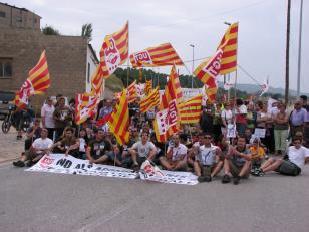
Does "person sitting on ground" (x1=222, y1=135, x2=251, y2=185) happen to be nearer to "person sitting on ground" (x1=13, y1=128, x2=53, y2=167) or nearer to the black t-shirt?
the black t-shirt

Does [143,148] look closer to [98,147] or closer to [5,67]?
[98,147]

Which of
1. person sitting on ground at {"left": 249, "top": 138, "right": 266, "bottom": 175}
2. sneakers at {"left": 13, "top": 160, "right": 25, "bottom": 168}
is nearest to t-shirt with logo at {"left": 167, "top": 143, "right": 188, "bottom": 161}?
person sitting on ground at {"left": 249, "top": 138, "right": 266, "bottom": 175}

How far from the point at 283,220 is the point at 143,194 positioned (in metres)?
2.87

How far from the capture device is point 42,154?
12820mm

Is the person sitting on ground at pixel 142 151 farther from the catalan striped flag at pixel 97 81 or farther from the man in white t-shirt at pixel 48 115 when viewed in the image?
the man in white t-shirt at pixel 48 115

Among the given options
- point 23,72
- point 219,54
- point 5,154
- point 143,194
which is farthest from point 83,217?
point 23,72

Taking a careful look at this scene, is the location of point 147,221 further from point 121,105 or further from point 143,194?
point 121,105

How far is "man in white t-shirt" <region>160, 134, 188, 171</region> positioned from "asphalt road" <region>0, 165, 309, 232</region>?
4.38 ft

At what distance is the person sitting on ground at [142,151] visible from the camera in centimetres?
1211

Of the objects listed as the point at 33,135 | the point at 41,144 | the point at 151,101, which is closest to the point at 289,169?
the point at 41,144

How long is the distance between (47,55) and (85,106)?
2575 centimetres

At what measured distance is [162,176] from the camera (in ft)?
35.5

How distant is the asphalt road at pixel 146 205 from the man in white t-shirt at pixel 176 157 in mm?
1336

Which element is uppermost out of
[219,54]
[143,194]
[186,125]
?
[219,54]
